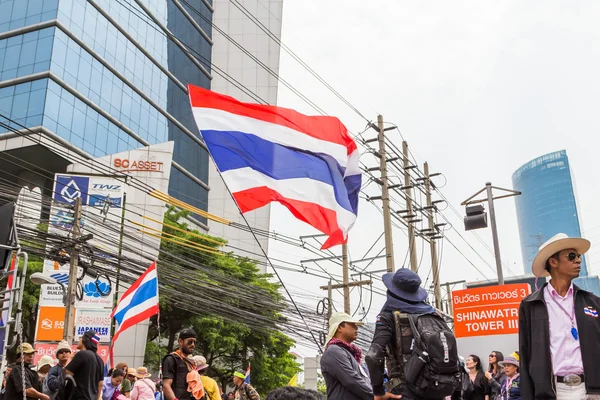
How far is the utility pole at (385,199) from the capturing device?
17234 millimetres

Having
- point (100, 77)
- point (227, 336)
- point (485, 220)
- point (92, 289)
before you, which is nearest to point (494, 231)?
point (485, 220)

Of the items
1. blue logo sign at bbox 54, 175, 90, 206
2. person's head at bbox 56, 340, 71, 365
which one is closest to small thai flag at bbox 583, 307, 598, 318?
person's head at bbox 56, 340, 71, 365

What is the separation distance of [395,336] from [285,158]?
17.0 ft

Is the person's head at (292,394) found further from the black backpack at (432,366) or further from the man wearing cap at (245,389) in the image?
the man wearing cap at (245,389)

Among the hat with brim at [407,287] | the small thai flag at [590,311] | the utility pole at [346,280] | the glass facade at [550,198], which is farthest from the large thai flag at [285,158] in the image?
the glass facade at [550,198]

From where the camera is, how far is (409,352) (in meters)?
4.38

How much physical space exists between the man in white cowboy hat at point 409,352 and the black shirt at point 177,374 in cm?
254

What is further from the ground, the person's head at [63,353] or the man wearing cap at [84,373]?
the person's head at [63,353]

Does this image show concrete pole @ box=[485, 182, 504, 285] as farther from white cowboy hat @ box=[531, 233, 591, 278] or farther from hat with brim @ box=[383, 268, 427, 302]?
white cowboy hat @ box=[531, 233, 591, 278]

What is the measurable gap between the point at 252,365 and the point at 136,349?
670 centimetres

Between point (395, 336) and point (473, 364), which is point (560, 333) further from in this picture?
point (473, 364)

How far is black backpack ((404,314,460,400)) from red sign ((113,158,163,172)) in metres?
28.5

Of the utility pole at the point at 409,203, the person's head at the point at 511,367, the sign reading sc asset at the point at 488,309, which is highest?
the utility pole at the point at 409,203

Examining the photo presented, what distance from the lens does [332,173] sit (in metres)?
9.93
